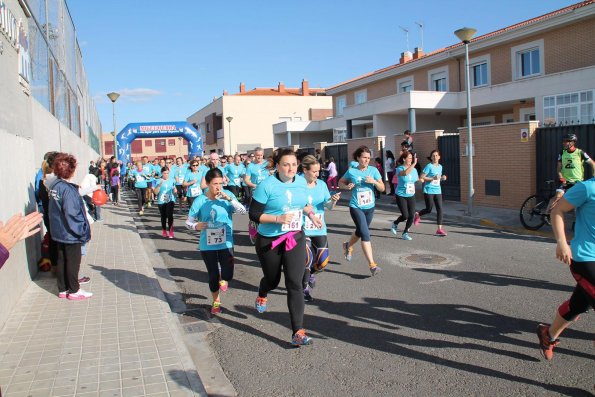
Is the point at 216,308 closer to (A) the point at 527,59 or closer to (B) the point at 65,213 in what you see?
(B) the point at 65,213

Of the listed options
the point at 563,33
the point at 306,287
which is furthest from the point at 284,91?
the point at 306,287

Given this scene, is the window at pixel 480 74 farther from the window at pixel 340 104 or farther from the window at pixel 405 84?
the window at pixel 340 104

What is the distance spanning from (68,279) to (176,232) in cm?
646

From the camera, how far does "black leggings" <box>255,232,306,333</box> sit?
15.5 ft

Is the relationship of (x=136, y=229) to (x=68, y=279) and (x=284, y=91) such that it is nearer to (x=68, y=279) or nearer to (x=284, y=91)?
(x=68, y=279)

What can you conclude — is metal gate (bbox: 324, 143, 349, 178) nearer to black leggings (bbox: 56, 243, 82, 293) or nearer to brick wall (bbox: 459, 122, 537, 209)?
brick wall (bbox: 459, 122, 537, 209)

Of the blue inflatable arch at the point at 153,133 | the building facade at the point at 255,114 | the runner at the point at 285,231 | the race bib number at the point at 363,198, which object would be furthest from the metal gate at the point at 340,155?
the building facade at the point at 255,114

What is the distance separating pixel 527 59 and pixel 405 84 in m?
8.24

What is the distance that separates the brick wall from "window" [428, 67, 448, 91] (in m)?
12.8

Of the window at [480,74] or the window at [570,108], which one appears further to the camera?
the window at [480,74]

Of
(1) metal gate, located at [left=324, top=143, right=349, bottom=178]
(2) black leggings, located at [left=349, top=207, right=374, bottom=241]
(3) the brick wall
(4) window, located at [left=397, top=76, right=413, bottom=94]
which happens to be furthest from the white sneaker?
(4) window, located at [left=397, top=76, right=413, bottom=94]

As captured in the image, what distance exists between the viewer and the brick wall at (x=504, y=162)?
14211 mm

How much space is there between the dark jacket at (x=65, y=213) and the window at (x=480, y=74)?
78.5ft

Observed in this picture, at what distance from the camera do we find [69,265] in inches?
258
